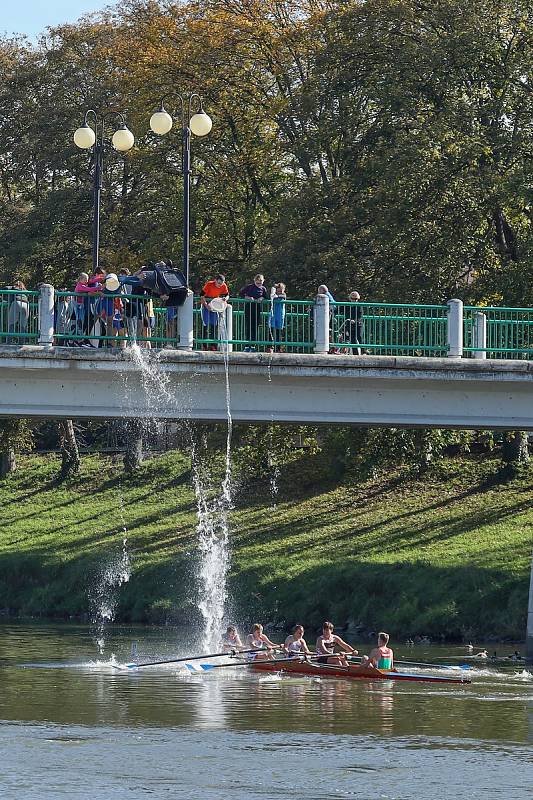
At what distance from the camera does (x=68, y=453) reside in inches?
2559

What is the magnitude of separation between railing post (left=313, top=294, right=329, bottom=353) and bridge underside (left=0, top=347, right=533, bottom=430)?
670 mm

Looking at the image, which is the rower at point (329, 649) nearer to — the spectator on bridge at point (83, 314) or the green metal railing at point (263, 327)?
the green metal railing at point (263, 327)

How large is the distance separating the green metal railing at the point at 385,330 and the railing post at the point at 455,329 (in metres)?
0.17

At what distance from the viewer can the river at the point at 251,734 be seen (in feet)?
73.5

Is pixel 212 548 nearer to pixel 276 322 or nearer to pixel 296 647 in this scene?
pixel 296 647

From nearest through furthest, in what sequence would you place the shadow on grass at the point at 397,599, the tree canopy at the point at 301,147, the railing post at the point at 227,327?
the railing post at the point at 227,327 → the shadow on grass at the point at 397,599 → the tree canopy at the point at 301,147

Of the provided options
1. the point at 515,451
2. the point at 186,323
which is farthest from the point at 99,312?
the point at 515,451

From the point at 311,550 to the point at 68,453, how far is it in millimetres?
18620

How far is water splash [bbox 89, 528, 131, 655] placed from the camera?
162ft

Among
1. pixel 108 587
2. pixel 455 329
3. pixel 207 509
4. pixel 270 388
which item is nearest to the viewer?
pixel 270 388

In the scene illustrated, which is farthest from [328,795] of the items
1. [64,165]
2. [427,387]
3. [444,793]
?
[64,165]

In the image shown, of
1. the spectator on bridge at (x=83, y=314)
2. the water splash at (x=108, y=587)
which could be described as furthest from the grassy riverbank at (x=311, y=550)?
the spectator on bridge at (x=83, y=314)

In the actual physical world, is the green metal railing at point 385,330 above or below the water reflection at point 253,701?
above

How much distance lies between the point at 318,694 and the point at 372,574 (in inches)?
515
